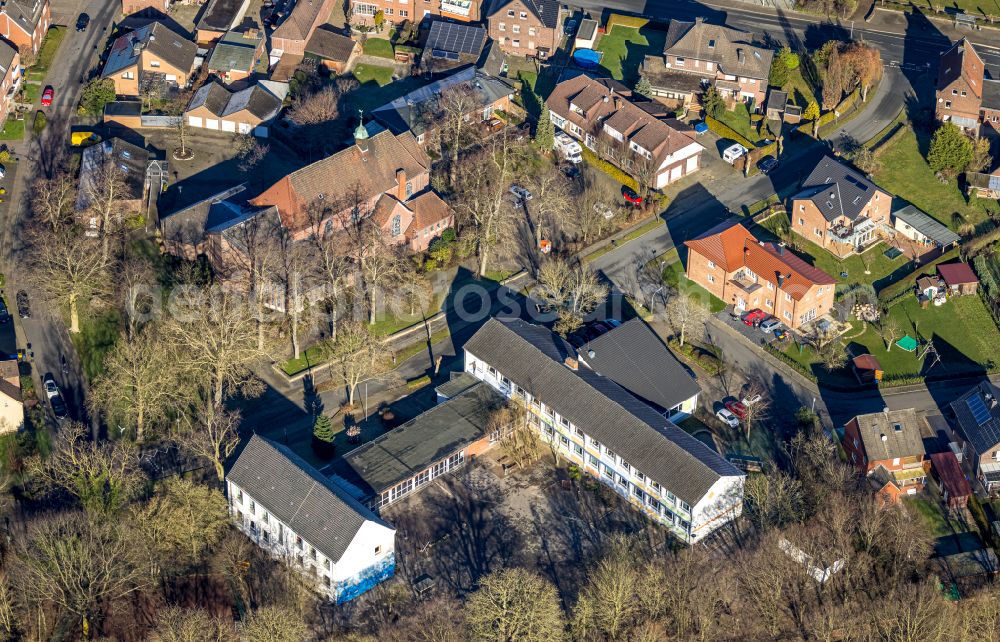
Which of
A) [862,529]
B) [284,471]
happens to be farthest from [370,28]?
[862,529]

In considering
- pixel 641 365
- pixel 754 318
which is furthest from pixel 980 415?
pixel 641 365

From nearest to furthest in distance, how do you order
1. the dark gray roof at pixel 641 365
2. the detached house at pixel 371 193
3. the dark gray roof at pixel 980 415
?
the dark gray roof at pixel 980 415 → the dark gray roof at pixel 641 365 → the detached house at pixel 371 193

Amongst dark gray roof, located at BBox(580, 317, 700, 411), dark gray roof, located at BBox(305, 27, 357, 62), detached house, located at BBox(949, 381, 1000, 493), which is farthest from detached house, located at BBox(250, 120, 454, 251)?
detached house, located at BBox(949, 381, 1000, 493)

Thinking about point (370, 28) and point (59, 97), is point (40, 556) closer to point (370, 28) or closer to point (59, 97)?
point (59, 97)

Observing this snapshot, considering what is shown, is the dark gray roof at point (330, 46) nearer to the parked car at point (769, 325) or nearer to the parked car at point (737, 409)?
the parked car at point (769, 325)

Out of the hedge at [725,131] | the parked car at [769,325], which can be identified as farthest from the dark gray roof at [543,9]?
the parked car at [769,325]
